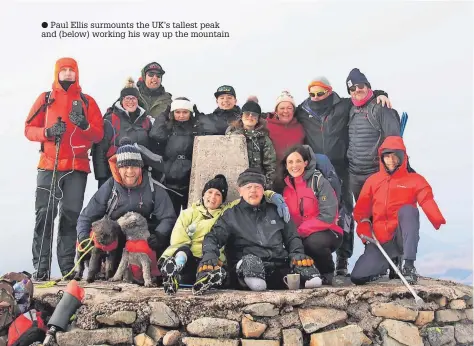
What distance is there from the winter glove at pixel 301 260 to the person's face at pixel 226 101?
284 cm

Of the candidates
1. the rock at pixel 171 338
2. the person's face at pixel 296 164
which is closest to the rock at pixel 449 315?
the person's face at pixel 296 164

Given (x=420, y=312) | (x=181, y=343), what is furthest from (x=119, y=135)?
(x=420, y=312)

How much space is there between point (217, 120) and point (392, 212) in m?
2.90

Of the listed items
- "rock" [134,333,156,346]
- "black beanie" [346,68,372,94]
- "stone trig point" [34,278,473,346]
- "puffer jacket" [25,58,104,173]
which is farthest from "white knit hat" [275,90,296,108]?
"rock" [134,333,156,346]

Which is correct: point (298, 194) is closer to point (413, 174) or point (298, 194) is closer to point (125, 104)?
point (413, 174)

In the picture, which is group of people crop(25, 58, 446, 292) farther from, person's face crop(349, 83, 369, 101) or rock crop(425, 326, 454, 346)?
rock crop(425, 326, 454, 346)

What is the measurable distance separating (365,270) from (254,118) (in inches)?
100

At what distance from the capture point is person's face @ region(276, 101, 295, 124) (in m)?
7.80

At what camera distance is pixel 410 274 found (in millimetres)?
6324

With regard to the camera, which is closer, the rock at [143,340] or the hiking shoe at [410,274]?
the rock at [143,340]

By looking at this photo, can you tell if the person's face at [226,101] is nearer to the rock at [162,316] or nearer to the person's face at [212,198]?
the person's face at [212,198]

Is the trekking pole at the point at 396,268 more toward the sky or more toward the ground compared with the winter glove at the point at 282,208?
more toward the ground

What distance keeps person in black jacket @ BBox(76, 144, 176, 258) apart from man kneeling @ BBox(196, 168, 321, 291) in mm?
959

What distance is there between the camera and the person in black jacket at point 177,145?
295 inches
